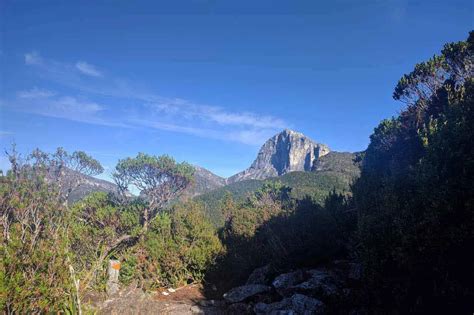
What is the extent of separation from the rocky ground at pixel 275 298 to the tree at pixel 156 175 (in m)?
10.6

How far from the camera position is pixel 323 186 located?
3246 inches

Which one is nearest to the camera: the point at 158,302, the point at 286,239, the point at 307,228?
the point at 158,302

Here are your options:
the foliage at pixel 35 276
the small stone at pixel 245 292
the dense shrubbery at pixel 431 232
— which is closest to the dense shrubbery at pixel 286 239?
the small stone at pixel 245 292

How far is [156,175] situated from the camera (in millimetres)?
24094

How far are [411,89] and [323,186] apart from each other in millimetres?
67446

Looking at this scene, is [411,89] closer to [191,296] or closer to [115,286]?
[191,296]

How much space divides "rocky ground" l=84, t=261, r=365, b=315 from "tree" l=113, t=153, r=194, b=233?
10559mm

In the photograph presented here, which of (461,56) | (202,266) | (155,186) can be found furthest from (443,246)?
(155,186)

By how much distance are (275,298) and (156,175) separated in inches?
632

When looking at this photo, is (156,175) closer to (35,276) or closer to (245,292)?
(245,292)

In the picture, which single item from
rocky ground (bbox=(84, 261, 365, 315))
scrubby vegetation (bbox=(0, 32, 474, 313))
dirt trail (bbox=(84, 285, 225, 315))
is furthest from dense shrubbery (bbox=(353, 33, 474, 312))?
dirt trail (bbox=(84, 285, 225, 315))

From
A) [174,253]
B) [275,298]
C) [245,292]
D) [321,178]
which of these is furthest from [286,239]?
[321,178]

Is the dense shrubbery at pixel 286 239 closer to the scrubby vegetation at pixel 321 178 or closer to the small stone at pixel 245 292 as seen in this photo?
the small stone at pixel 245 292

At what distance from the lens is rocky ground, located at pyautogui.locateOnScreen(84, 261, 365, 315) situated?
21.4 feet
